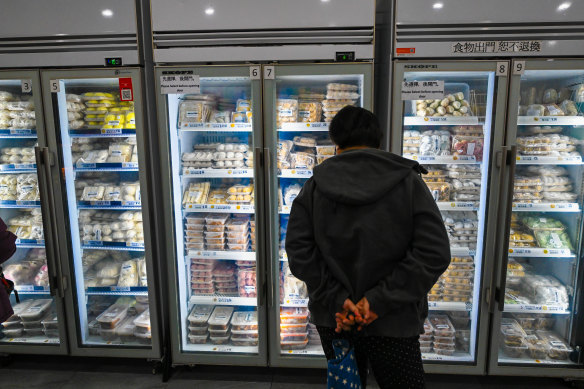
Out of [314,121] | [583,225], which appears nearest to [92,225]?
[314,121]

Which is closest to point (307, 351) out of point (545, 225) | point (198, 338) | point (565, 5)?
point (198, 338)

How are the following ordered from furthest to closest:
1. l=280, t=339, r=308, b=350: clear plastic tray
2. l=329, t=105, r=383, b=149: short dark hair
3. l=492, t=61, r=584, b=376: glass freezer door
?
1. l=280, t=339, r=308, b=350: clear plastic tray
2. l=492, t=61, r=584, b=376: glass freezer door
3. l=329, t=105, r=383, b=149: short dark hair

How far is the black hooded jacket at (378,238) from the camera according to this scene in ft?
4.80

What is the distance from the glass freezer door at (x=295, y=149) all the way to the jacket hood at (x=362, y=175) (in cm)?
111

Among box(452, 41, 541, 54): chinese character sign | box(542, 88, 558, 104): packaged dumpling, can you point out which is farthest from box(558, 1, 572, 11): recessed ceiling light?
box(542, 88, 558, 104): packaged dumpling

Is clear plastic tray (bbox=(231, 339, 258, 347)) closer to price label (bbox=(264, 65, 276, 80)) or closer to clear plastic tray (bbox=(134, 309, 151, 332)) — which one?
clear plastic tray (bbox=(134, 309, 151, 332))

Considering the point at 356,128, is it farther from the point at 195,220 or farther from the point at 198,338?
the point at 198,338

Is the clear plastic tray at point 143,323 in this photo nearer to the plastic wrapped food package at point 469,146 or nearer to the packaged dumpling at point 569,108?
the plastic wrapped food package at point 469,146

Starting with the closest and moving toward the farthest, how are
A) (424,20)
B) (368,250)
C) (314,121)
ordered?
1. (368,250)
2. (424,20)
3. (314,121)

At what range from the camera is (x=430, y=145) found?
2779 mm

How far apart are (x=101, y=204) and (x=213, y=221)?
2.88ft

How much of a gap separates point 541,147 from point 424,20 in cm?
128

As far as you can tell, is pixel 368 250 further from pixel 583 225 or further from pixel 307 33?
pixel 583 225

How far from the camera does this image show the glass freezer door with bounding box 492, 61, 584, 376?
262 centimetres
